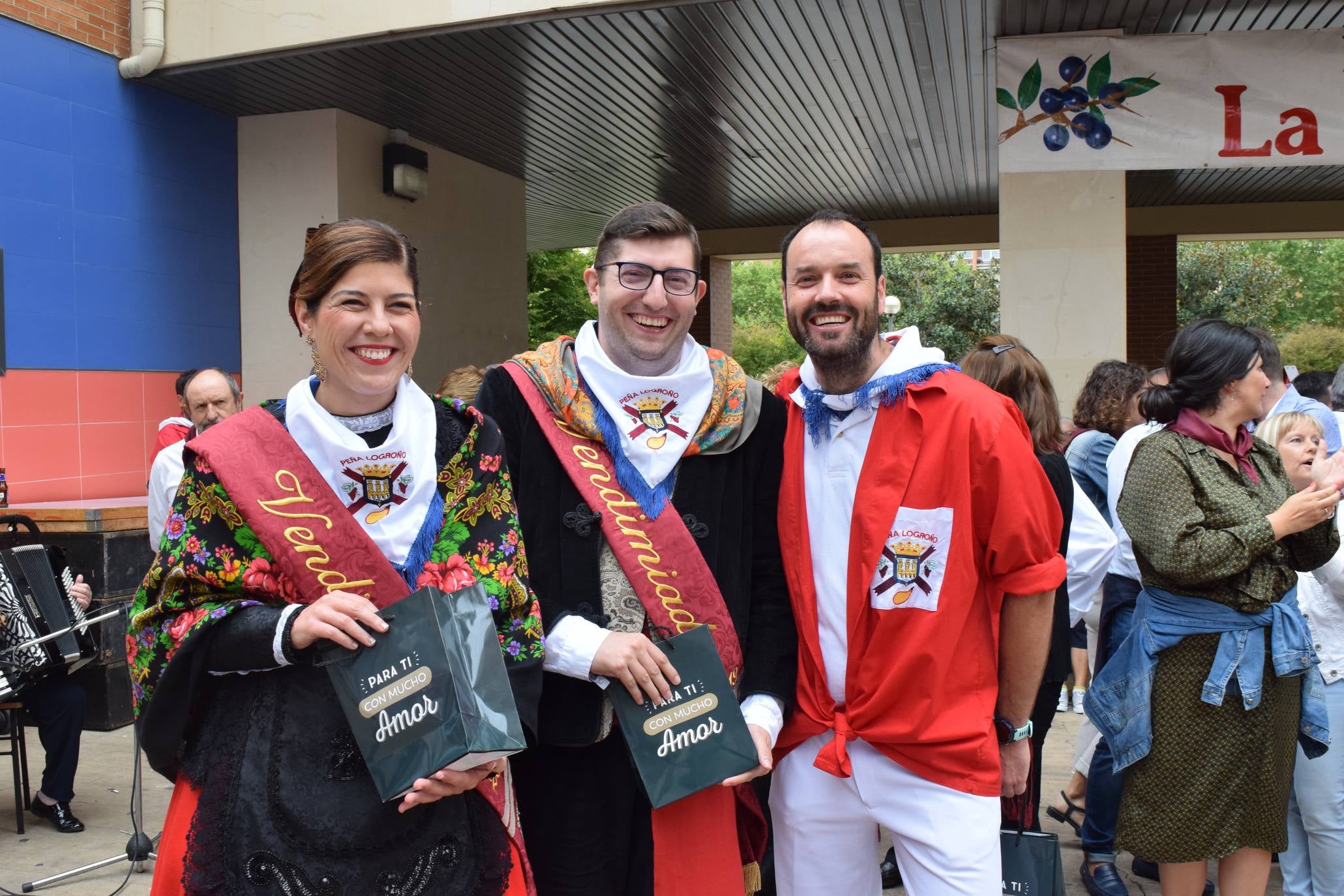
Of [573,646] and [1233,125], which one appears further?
[1233,125]

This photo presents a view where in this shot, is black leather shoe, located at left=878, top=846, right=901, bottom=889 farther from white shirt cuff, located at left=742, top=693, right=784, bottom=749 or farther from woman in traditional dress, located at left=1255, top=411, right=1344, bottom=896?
white shirt cuff, located at left=742, top=693, right=784, bottom=749

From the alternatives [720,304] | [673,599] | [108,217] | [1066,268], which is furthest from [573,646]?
[720,304]

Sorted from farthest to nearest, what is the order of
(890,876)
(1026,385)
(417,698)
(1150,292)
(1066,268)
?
(1150,292) → (1066,268) → (890,876) → (1026,385) → (417,698)


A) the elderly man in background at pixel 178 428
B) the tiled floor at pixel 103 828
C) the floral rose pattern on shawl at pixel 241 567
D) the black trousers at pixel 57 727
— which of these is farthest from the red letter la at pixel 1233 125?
the black trousers at pixel 57 727

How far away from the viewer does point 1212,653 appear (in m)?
3.23

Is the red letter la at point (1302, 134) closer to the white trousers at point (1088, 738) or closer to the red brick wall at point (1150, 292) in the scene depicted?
the white trousers at point (1088, 738)

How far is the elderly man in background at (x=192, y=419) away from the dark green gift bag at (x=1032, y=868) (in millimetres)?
4138

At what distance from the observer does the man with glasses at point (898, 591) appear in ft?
7.98

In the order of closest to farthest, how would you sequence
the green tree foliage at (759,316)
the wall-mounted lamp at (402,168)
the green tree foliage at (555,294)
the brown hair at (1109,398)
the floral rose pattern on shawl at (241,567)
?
the floral rose pattern on shawl at (241,567)
the brown hair at (1109,398)
the wall-mounted lamp at (402,168)
the green tree foliage at (555,294)
the green tree foliage at (759,316)

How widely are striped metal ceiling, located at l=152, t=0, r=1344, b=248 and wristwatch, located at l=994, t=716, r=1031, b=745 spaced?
5.34 meters

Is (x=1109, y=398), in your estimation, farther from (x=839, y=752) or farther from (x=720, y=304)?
(x=720, y=304)

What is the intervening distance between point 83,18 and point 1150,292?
13603 mm

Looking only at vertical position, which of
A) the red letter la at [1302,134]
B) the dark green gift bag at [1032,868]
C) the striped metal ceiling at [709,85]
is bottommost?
the dark green gift bag at [1032,868]

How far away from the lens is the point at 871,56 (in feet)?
26.9
